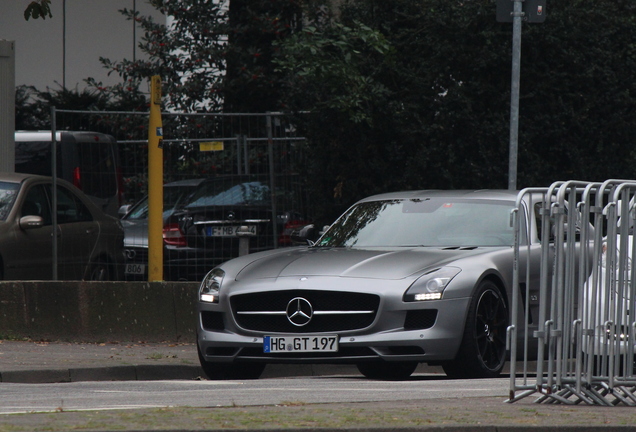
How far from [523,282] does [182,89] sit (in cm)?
1393

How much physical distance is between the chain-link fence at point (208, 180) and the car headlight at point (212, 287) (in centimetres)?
422

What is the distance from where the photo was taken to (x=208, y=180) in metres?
13.9

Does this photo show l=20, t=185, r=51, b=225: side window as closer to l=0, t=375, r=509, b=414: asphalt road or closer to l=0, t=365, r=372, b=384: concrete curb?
l=0, t=365, r=372, b=384: concrete curb

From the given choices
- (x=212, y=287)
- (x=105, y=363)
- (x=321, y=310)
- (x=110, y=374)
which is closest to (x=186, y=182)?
(x=105, y=363)

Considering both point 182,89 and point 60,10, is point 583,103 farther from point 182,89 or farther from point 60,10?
point 60,10

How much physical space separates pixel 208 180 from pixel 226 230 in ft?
2.12

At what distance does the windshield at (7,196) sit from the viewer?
537 inches

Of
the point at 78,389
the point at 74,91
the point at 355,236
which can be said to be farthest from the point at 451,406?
the point at 74,91

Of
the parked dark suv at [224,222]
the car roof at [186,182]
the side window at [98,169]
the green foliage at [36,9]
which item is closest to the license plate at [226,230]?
the parked dark suv at [224,222]

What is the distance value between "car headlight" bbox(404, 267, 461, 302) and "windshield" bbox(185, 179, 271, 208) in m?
5.46

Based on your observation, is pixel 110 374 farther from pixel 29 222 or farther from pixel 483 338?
pixel 29 222

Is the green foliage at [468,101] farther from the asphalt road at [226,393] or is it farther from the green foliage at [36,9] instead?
the asphalt road at [226,393]

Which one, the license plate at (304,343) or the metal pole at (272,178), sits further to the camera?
the metal pole at (272,178)

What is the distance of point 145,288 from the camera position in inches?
487
